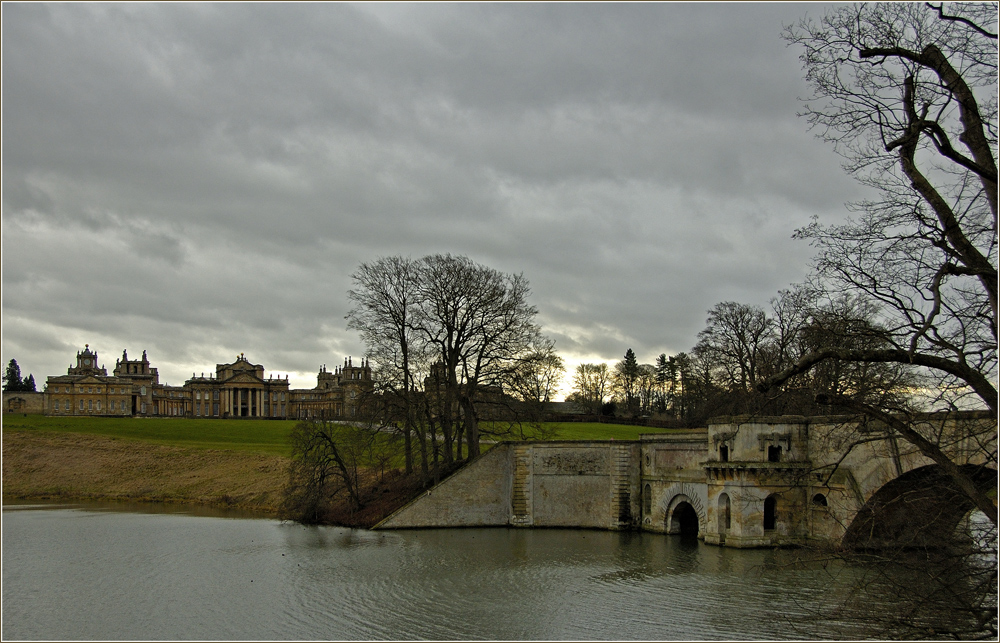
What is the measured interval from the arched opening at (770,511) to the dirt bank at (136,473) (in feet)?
83.0

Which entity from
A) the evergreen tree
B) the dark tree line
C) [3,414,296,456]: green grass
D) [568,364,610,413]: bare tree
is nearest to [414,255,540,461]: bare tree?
the dark tree line

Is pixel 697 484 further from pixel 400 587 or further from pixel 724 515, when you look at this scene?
pixel 400 587

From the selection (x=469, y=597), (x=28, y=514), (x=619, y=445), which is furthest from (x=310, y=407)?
(x=469, y=597)

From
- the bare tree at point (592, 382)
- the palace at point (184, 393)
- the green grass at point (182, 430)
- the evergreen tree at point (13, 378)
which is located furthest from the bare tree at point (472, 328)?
the evergreen tree at point (13, 378)

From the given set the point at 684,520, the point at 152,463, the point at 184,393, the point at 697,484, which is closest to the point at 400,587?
the point at 697,484

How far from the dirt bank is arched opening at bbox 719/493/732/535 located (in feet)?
78.4

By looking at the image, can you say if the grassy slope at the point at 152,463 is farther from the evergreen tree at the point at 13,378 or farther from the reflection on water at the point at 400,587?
the evergreen tree at the point at 13,378

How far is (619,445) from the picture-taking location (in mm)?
34656

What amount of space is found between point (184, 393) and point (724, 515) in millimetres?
107058

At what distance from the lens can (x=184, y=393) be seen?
12094 cm

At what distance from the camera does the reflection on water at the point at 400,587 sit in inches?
696

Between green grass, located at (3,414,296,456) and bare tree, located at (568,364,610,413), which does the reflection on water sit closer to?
green grass, located at (3,414,296,456)

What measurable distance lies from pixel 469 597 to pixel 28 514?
→ 29647mm

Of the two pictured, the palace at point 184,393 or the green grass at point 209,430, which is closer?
the green grass at point 209,430
